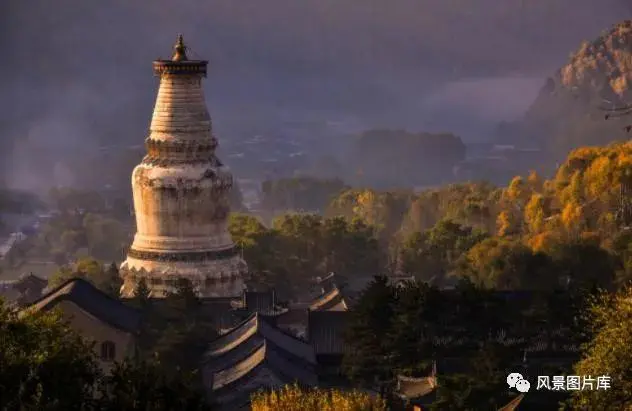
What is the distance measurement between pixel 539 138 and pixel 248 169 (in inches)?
705

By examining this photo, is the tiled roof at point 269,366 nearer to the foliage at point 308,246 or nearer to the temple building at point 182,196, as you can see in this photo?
the temple building at point 182,196

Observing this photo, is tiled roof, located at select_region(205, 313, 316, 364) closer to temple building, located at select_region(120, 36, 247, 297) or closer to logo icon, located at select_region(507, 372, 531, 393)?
temple building, located at select_region(120, 36, 247, 297)

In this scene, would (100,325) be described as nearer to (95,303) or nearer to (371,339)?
(95,303)

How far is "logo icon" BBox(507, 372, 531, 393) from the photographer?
30.9m

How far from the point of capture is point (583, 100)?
301 ft

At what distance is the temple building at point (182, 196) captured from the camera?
162 ft

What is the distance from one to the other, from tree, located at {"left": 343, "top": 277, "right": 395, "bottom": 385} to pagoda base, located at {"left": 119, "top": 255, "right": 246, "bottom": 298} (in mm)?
12953

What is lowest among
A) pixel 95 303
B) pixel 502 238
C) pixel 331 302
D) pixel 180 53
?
pixel 331 302

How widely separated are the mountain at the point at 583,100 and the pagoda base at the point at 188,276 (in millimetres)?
32836

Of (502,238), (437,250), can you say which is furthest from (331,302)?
(437,250)

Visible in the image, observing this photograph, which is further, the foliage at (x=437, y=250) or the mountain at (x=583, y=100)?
→ the mountain at (x=583, y=100)

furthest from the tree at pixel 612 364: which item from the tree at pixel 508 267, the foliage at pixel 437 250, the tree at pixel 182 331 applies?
the foliage at pixel 437 250

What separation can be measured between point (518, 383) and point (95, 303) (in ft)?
42.0

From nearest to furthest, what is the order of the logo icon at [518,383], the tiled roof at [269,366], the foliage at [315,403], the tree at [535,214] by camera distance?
the foliage at [315,403]
the logo icon at [518,383]
the tiled roof at [269,366]
the tree at [535,214]
